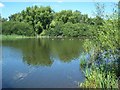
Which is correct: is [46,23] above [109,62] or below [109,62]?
above

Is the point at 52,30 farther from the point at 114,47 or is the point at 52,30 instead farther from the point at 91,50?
the point at 114,47

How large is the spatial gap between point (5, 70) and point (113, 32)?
840cm

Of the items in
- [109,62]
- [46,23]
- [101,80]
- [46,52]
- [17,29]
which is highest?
[46,23]

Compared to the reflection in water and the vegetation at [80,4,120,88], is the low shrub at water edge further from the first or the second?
the reflection in water

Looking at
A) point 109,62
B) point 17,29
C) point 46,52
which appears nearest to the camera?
point 109,62

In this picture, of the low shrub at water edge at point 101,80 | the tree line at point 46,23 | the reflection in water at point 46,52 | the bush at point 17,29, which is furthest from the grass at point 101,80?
the bush at point 17,29

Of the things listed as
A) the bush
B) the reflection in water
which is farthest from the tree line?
the reflection in water

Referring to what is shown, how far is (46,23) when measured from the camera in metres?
71.2

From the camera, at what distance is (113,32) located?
10.8 metres

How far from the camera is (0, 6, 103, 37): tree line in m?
62.7

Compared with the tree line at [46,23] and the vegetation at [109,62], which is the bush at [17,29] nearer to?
the tree line at [46,23]

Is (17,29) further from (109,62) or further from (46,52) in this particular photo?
(109,62)

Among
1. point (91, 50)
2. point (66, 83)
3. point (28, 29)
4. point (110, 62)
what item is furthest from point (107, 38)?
point (28, 29)

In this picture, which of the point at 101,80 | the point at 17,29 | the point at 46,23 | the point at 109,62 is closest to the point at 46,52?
the point at 109,62
